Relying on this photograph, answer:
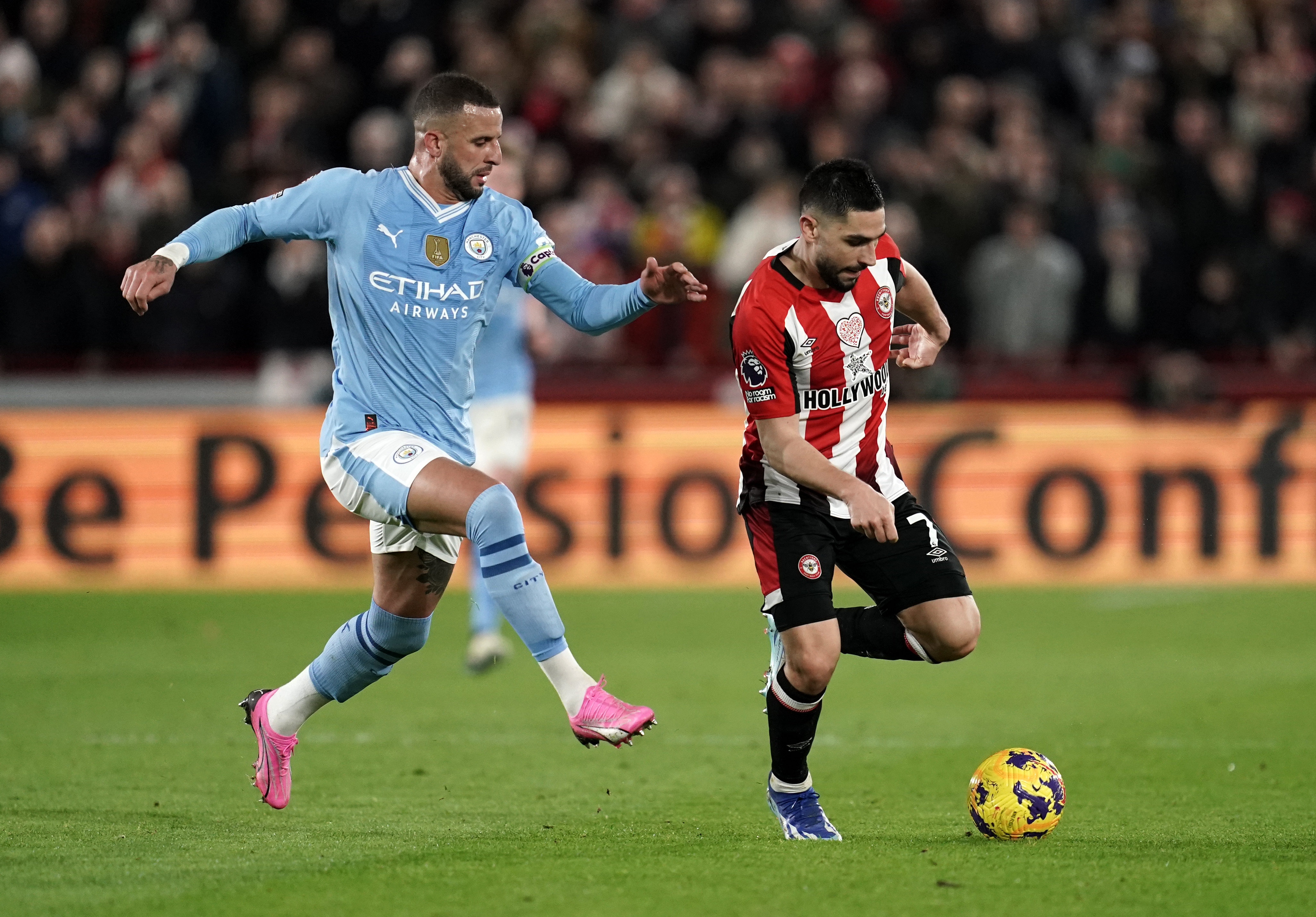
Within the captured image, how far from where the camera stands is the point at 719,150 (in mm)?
16234

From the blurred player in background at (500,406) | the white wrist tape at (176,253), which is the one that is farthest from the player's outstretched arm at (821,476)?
the blurred player in background at (500,406)

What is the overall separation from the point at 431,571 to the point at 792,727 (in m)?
1.37

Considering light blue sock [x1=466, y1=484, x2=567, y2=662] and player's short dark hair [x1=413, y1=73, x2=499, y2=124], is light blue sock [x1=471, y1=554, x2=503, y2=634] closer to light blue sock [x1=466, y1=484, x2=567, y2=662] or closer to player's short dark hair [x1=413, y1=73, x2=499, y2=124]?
light blue sock [x1=466, y1=484, x2=567, y2=662]

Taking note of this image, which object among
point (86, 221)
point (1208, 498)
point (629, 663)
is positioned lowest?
point (629, 663)

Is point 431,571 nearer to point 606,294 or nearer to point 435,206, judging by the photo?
point 606,294

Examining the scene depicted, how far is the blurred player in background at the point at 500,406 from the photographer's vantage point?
1044 cm

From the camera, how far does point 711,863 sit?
5707 mm

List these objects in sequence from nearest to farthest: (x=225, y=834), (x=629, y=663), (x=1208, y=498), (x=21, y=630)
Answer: (x=225, y=834), (x=629, y=663), (x=21, y=630), (x=1208, y=498)

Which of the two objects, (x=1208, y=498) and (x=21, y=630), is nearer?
(x=21, y=630)

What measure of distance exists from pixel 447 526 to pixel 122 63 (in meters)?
A: 12.7

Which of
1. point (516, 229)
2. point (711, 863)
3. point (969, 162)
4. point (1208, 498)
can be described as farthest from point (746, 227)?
point (711, 863)

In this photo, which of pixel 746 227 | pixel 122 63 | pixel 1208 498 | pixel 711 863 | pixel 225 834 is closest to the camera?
pixel 711 863

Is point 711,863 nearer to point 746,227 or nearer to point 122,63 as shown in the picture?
point 746,227

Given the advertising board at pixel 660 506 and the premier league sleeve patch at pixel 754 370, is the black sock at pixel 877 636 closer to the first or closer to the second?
the premier league sleeve patch at pixel 754 370
